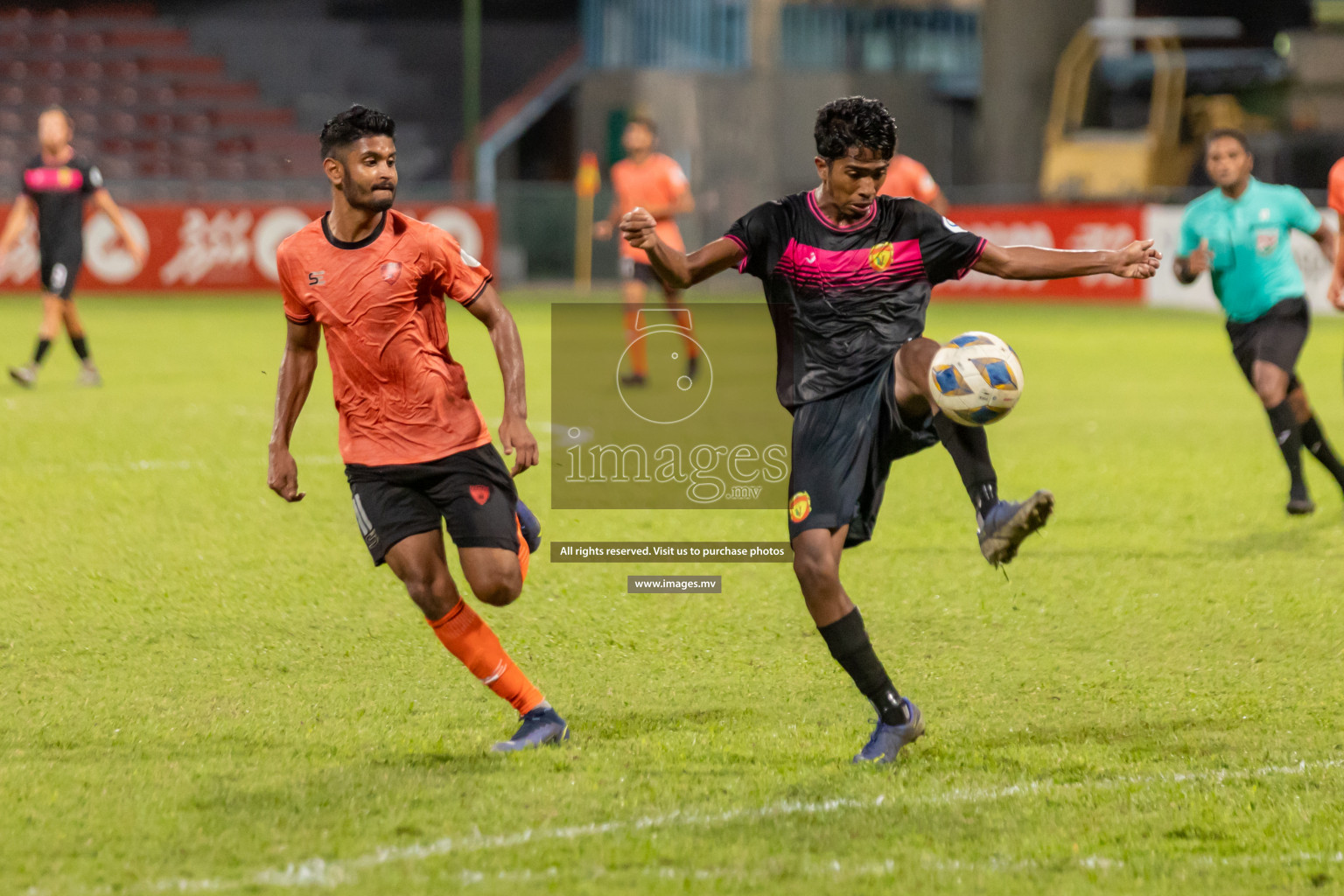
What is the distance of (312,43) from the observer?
1344 inches

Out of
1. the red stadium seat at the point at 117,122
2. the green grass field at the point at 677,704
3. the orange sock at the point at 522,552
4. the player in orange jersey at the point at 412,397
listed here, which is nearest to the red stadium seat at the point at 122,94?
the red stadium seat at the point at 117,122

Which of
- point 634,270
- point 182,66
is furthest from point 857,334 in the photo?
point 182,66

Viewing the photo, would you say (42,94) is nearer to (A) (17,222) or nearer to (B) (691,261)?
(A) (17,222)

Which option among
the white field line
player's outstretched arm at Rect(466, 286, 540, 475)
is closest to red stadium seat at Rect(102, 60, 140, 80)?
player's outstretched arm at Rect(466, 286, 540, 475)

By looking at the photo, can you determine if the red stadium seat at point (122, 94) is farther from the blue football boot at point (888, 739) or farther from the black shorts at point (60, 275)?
the blue football boot at point (888, 739)

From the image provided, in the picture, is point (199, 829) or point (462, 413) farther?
point (462, 413)

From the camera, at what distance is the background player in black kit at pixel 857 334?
4.85 m

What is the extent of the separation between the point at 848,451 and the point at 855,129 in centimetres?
Result: 93

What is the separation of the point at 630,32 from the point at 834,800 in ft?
95.7

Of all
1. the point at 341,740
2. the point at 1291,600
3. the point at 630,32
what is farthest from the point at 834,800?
the point at 630,32

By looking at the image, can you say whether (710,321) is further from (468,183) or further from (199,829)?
(199,829)

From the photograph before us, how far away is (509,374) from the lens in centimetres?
495

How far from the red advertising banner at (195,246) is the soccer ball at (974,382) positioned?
20.8m

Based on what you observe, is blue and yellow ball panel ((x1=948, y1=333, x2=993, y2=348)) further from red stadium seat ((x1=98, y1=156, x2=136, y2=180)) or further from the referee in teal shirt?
red stadium seat ((x1=98, y1=156, x2=136, y2=180))
